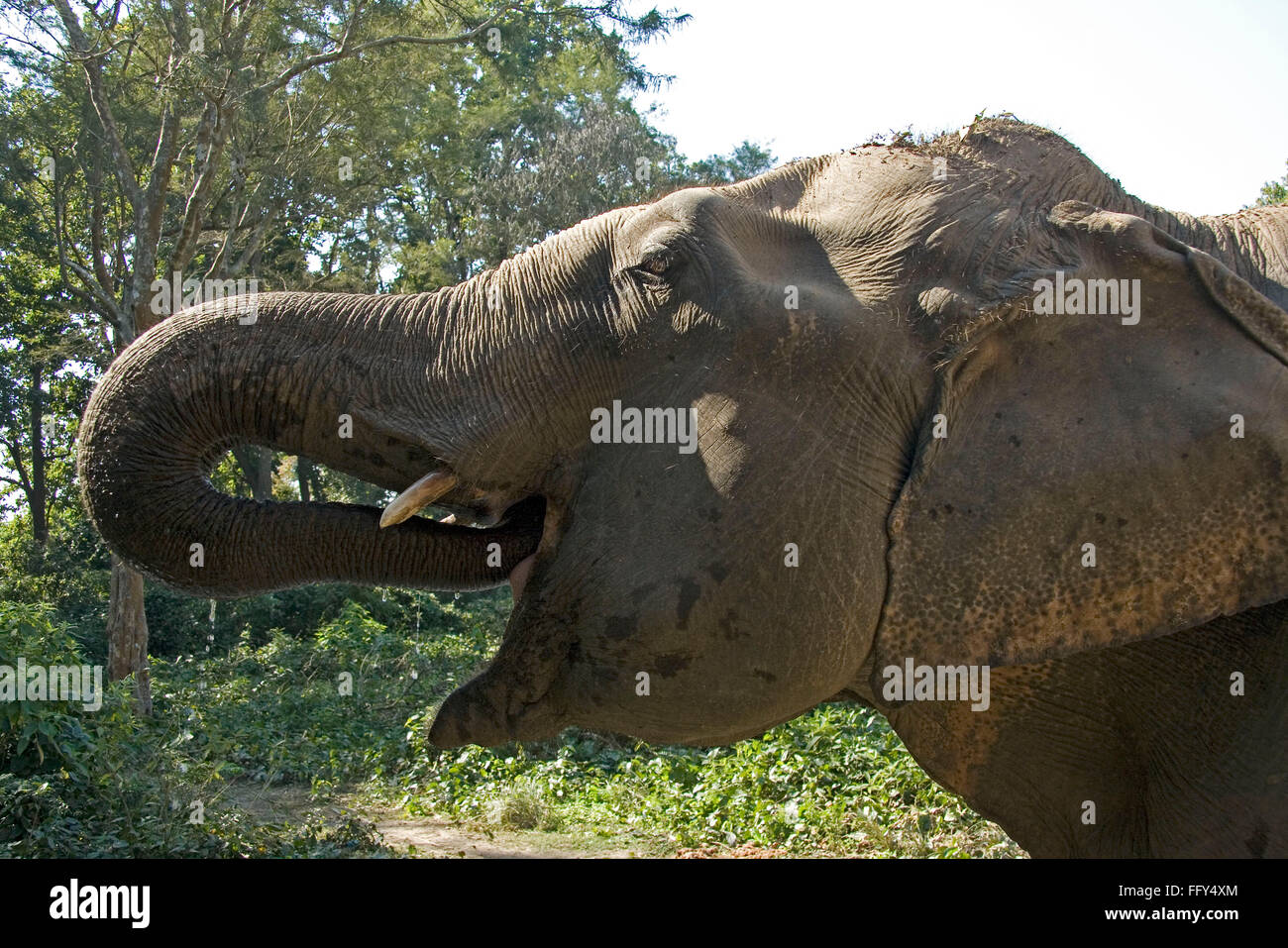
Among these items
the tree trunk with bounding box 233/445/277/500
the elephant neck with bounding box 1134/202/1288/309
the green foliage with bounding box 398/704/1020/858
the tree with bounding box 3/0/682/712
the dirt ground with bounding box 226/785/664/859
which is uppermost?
the tree with bounding box 3/0/682/712

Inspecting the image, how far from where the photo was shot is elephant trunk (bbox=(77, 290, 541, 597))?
2.66 metres

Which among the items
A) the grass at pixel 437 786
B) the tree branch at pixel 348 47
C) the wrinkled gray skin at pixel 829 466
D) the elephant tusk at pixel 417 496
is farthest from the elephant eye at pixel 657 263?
the tree branch at pixel 348 47

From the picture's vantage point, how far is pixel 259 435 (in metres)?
2.74

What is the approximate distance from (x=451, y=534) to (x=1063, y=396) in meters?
1.37

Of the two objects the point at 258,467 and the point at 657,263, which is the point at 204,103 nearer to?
the point at 657,263

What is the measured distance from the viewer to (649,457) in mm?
2594

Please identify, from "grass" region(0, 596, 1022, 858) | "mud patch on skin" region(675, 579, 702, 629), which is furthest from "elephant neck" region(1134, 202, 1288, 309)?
"grass" region(0, 596, 1022, 858)

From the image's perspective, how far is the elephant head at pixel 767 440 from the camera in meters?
2.48

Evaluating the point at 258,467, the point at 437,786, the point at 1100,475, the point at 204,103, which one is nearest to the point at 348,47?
the point at 204,103

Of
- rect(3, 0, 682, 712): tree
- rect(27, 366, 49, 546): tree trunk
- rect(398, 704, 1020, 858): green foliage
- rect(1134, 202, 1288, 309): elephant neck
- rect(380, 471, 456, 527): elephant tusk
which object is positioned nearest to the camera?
rect(380, 471, 456, 527): elephant tusk

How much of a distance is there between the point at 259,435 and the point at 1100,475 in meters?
1.79

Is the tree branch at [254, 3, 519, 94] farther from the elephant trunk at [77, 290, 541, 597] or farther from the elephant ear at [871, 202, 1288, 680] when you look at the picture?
the elephant ear at [871, 202, 1288, 680]

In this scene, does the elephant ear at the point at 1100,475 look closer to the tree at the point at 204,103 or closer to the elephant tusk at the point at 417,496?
the elephant tusk at the point at 417,496
